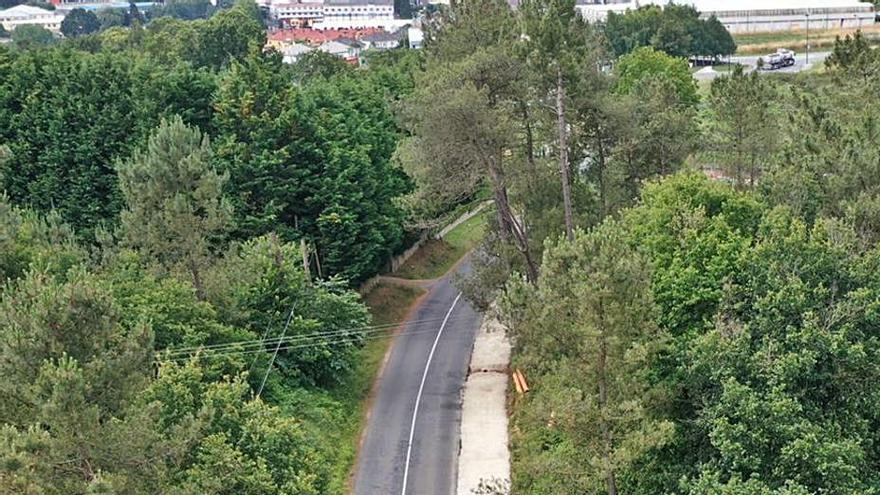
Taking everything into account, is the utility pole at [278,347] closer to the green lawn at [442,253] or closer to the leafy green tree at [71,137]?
the leafy green tree at [71,137]

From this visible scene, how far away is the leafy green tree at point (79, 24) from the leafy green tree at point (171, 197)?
14410cm

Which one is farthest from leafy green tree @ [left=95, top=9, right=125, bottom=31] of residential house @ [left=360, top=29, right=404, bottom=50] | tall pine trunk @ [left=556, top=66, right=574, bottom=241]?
tall pine trunk @ [left=556, top=66, right=574, bottom=241]

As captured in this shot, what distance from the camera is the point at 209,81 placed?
42594 mm

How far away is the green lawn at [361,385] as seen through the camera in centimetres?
2952

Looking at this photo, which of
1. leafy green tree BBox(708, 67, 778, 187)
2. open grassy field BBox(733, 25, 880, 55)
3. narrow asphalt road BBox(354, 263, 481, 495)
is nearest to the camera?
narrow asphalt road BBox(354, 263, 481, 495)

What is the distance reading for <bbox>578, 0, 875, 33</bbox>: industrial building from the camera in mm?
107062

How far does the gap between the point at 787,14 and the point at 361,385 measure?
9485 cm

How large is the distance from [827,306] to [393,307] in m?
25.6

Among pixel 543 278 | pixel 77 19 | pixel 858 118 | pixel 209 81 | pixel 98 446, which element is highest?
pixel 77 19

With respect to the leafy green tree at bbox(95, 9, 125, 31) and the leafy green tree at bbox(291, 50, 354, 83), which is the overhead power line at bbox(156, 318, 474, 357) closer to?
the leafy green tree at bbox(291, 50, 354, 83)

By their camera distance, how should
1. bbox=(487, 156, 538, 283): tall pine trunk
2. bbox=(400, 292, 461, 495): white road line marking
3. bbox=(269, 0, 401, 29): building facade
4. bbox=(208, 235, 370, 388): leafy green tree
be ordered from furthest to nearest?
bbox=(269, 0, 401, 29): building facade
bbox=(487, 156, 538, 283): tall pine trunk
bbox=(208, 235, 370, 388): leafy green tree
bbox=(400, 292, 461, 495): white road line marking

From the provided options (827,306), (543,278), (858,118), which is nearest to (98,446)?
(543,278)

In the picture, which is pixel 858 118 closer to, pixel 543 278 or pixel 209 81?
pixel 543 278

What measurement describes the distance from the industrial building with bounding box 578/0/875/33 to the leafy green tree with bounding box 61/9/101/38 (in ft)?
322
